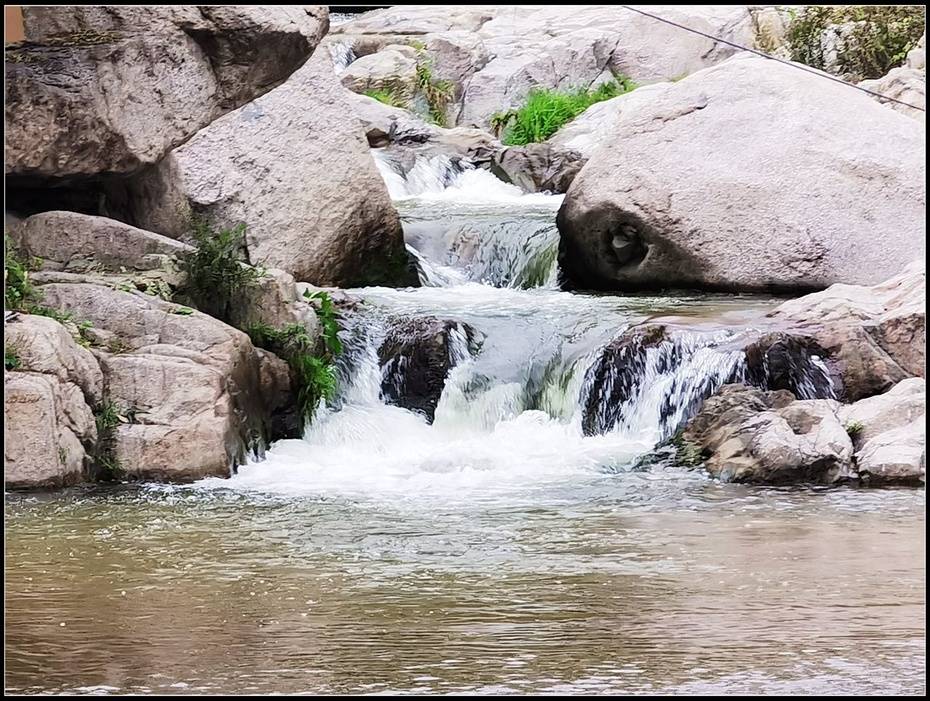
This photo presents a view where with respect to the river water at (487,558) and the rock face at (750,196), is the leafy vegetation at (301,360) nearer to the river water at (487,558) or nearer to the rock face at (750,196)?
the river water at (487,558)

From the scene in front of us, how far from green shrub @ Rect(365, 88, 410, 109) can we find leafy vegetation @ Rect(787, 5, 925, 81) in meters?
6.15

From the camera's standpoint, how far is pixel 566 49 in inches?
1025

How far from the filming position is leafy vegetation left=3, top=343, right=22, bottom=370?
930 cm

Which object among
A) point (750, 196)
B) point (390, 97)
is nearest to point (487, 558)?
point (750, 196)

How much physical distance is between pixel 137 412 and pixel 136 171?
2728 millimetres

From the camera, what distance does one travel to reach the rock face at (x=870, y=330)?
1086 cm

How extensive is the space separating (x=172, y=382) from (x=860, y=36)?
51.8 ft

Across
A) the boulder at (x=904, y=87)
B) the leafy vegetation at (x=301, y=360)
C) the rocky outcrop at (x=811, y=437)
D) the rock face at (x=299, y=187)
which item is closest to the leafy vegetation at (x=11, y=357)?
the leafy vegetation at (x=301, y=360)

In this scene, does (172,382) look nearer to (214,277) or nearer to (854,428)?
(214,277)

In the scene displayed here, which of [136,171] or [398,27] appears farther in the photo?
[398,27]

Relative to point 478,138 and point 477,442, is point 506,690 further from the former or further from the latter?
point 478,138

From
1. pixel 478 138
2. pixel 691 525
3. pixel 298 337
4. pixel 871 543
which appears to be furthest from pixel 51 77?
pixel 478 138

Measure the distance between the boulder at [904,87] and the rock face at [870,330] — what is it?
7476mm

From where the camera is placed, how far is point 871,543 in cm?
762
